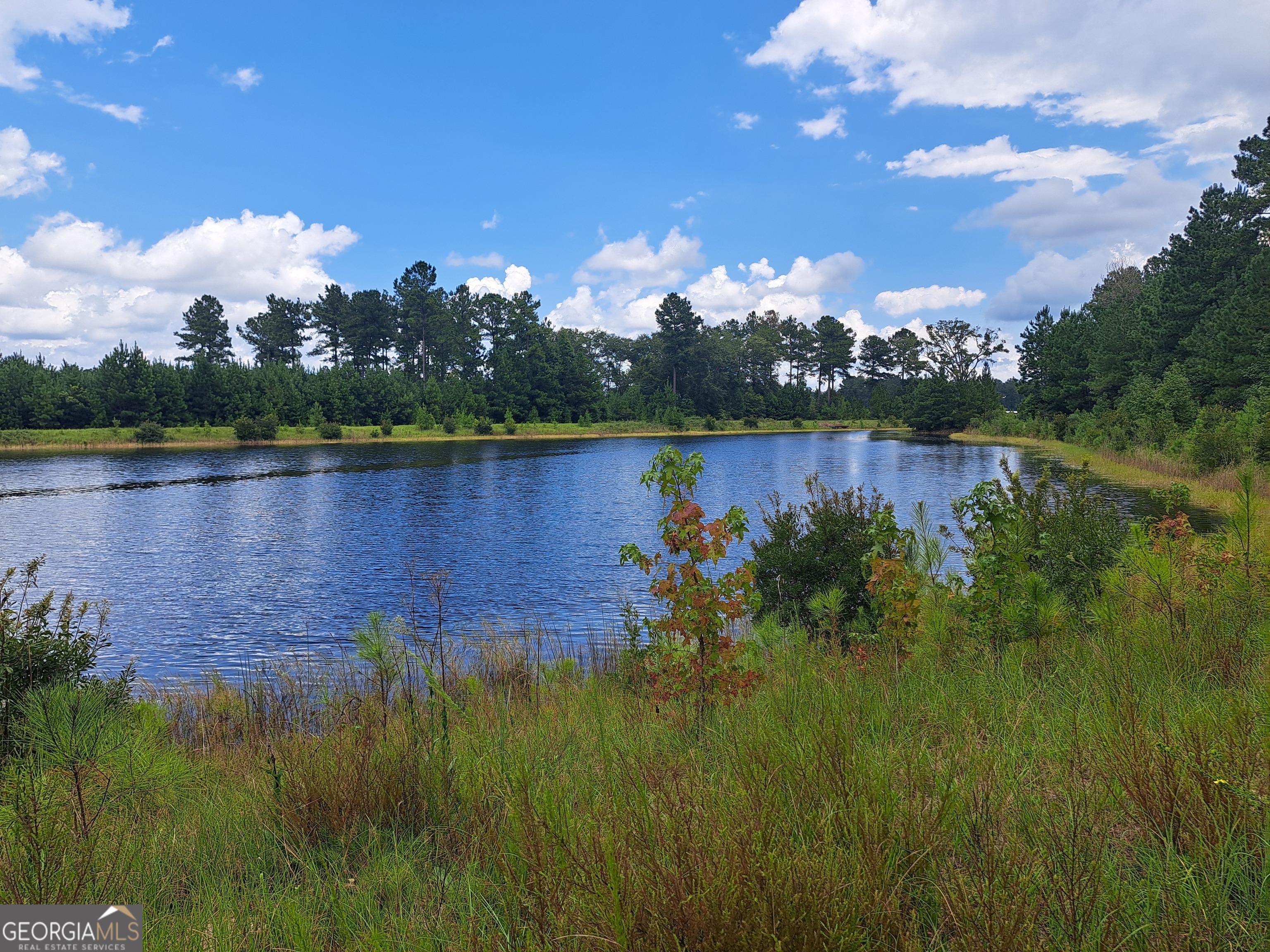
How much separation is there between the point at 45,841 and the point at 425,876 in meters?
→ 1.49

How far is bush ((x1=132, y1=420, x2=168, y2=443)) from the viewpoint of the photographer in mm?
64750

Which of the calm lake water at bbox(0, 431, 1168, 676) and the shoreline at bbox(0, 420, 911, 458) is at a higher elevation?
the shoreline at bbox(0, 420, 911, 458)

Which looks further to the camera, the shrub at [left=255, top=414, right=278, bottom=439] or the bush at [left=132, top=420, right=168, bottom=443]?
the shrub at [left=255, top=414, right=278, bottom=439]

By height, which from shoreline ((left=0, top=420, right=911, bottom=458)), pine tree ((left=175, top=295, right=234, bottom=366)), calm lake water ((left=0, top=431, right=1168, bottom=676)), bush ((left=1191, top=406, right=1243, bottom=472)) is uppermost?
pine tree ((left=175, top=295, right=234, bottom=366))

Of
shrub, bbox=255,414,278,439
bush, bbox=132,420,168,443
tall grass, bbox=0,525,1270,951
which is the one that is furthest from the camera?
shrub, bbox=255,414,278,439

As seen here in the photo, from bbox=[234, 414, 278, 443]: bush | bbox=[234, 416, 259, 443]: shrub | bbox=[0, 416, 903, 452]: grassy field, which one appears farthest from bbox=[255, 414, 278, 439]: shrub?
bbox=[0, 416, 903, 452]: grassy field

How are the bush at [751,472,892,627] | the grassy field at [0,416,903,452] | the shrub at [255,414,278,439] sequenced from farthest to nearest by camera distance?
1. the shrub at [255,414,278,439]
2. the grassy field at [0,416,903,452]
3. the bush at [751,472,892,627]

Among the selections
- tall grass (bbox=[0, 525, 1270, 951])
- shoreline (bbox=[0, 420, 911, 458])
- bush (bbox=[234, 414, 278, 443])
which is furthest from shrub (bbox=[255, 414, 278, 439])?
tall grass (bbox=[0, 525, 1270, 951])

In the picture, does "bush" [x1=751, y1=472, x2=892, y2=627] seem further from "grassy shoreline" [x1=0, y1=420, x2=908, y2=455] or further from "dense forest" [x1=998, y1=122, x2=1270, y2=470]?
"grassy shoreline" [x1=0, y1=420, x2=908, y2=455]

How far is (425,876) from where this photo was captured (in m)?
3.20

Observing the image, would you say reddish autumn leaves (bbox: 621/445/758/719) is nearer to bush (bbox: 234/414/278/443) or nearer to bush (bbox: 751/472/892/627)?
bush (bbox: 751/472/892/627)

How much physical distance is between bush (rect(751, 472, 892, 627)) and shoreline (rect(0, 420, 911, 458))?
A: 65885 mm

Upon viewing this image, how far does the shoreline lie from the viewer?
62.6 metres

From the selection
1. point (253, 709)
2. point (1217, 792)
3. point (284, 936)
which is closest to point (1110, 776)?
point (1217, 792)
